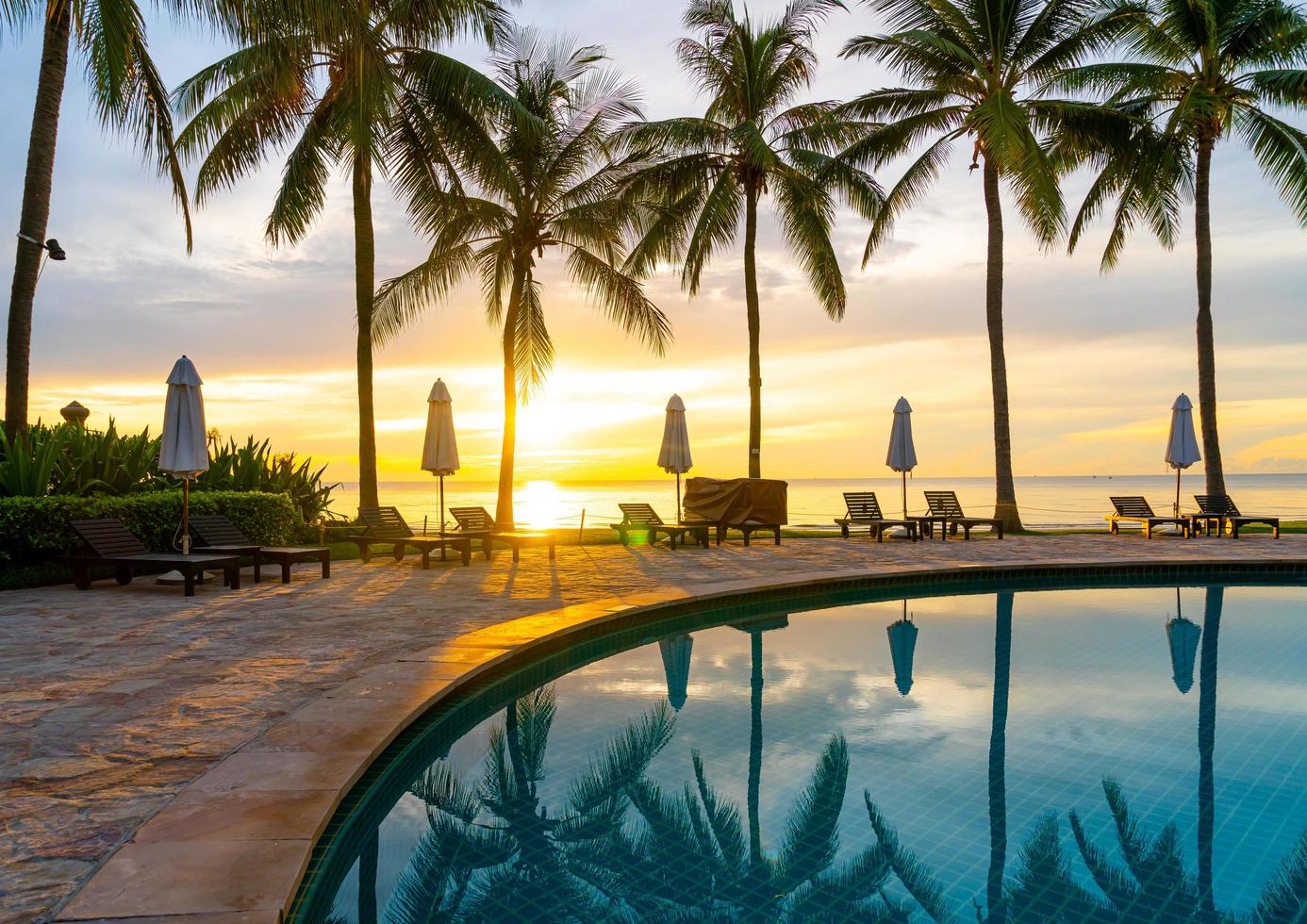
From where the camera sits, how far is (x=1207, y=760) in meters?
4.70

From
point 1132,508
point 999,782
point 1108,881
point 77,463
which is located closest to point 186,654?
point 999,782

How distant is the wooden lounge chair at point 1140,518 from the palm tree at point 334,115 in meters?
14.9

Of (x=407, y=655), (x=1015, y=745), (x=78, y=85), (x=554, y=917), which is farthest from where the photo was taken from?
(x=78, y=85)

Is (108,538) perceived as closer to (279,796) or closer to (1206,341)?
(279,796)

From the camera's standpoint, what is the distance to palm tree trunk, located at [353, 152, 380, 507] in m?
14.9

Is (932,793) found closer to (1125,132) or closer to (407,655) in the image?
(407,655)

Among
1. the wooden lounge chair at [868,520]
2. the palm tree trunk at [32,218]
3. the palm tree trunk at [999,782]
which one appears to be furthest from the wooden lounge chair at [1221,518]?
the palm tree trunk at [32,218]

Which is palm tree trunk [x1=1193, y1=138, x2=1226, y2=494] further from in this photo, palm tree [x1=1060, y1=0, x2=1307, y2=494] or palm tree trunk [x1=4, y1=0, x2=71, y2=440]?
palm tree trunk [x1=4, y1=0, x2=71, y2=440]

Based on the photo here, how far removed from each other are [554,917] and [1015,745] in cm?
318

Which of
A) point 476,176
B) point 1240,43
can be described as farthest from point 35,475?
point 1240,43

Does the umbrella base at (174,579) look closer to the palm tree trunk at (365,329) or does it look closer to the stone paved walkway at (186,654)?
the stone paved walkway at (186,654)

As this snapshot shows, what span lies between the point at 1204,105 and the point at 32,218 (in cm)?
2034

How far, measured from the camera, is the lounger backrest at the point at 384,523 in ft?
41.7

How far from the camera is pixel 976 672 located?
6.76 metres
